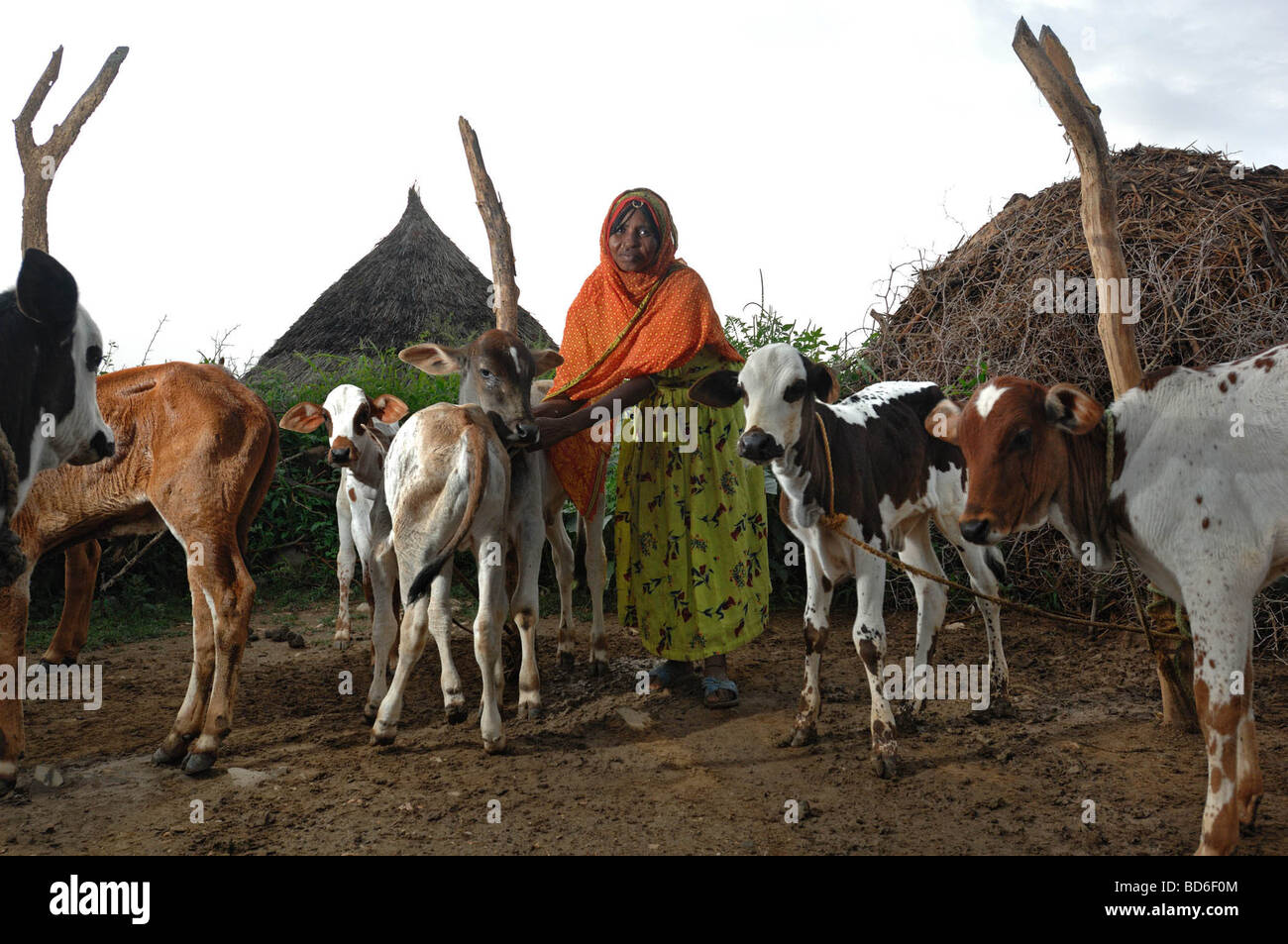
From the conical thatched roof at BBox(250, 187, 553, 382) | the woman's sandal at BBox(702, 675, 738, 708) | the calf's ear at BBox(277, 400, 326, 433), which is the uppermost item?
the conical thatched roof at BBox(250, 187, 553, 382)

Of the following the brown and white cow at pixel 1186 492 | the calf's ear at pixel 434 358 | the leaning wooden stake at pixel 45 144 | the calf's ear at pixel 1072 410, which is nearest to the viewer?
the brown and white cow at pixel 1186 492

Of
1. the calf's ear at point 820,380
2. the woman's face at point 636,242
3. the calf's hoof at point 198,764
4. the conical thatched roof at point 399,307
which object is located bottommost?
the calf's hoof at point 198,764

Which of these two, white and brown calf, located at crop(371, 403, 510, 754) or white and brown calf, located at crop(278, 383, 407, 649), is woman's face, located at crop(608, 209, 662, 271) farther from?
white and brown calf, located at crop(278, 383, 407, 649)

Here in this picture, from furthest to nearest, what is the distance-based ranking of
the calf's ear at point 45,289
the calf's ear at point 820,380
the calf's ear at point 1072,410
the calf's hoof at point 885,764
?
1. the calf's ear at point 820,380
2. the calf's hoof at point 885,764
3. the calf's ear at point 1072,410
4. the calf's ear at point 45,289

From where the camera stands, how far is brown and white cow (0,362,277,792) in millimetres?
4320

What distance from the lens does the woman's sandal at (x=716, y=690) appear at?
5332 millimetres

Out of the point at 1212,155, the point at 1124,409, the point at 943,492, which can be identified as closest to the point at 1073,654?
the point at 943,492

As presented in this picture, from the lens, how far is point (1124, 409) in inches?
142

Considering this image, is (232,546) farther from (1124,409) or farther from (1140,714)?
(1140,714)

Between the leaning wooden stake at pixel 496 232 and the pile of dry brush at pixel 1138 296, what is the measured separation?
463cm

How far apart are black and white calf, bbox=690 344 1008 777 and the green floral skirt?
71 cm

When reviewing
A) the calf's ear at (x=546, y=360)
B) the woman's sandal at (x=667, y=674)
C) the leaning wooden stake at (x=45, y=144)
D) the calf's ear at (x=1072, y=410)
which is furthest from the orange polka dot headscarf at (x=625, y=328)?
the leaning wooden stake at (x=45, y=144)

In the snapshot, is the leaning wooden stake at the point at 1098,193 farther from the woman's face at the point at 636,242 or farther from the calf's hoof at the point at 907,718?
the woman's face at the point at 636,242

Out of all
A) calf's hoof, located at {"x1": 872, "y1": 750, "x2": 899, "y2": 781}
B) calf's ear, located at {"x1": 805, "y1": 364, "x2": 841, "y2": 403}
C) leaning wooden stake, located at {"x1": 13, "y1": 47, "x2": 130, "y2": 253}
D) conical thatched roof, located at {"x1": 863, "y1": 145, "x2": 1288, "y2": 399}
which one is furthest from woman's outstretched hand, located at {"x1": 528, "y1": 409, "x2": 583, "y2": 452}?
leaning wooden stake, located at {"x1": 13, "y1": 47, "x2": 130, "y2": 253}
